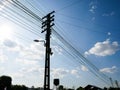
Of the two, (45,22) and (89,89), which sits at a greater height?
(45,22)

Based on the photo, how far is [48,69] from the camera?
20.9 metres

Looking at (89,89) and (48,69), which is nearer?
(48,69)

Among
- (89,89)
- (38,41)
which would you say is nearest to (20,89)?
(89,89)

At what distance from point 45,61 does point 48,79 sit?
200cm

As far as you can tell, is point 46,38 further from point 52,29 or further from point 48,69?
point 48,69

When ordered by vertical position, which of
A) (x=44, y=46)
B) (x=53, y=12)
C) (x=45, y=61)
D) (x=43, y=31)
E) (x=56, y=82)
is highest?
(x=53, y=12)

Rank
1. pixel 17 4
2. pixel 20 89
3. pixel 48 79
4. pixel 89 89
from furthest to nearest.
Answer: pixel 20 89
pixel 89 89
pixel 48 79
pixel 17 4

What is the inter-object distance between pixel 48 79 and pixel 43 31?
220 inches

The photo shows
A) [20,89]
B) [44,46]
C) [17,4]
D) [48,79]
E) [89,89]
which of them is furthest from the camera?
[20,89]

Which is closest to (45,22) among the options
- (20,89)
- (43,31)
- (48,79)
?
(43,31)

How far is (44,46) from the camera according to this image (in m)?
22.0

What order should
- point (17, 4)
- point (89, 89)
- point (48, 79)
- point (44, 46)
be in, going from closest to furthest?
point (17, 4) → point (48, 79) → point (44, 46) → point (89, 89)

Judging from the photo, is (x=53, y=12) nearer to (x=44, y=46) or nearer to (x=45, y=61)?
(x=44, y=46)

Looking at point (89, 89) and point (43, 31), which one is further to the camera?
point (89, 89)
